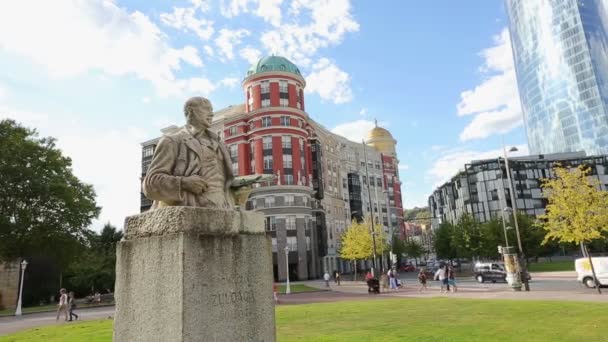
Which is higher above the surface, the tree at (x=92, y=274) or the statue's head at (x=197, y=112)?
the statue's head at (x=197, y=112)

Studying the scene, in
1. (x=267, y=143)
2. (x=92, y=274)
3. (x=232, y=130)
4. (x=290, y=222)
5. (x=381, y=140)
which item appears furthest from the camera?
(x=381, y=140)

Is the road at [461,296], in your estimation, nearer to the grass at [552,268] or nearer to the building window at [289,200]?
the grass at [552,268]

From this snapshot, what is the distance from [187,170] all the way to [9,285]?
41.3 metres

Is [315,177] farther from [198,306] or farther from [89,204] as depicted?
[198,306]

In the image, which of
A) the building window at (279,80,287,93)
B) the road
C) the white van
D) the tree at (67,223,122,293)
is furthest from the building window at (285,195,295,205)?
the white van

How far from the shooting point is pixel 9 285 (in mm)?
35781

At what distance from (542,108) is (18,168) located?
452 ft

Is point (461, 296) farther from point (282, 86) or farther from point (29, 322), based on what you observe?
point (282, 86)

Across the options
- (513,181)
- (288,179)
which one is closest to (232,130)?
(288,179)

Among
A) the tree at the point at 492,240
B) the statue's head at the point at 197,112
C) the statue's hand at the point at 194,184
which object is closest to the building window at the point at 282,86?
the tree at the point at 492,240

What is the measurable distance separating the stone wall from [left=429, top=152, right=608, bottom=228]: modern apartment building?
239 ft

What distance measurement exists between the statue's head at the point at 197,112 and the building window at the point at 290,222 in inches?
2013

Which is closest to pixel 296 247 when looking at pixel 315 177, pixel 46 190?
pixel 315 177

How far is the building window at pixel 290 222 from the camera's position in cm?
5537
